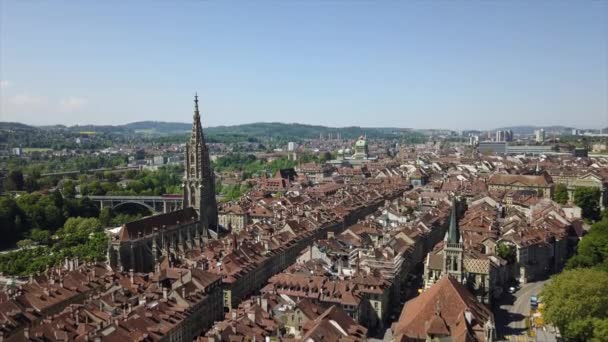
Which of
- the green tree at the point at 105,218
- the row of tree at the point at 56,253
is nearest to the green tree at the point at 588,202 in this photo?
the row of tree at the point at 56,253

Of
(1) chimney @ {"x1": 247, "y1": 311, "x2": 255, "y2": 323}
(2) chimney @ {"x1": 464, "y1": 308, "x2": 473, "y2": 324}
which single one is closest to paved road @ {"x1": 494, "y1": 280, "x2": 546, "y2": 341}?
(2) chimney @ {"x1": 464, "y1": 308, "x2": 473, "y2": 324}

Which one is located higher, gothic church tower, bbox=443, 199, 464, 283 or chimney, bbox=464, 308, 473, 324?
gothic church tower, bbox=443, 199, 464, 283

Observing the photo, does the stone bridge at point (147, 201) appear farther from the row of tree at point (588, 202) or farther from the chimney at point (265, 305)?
the chimney at point (265, 305)

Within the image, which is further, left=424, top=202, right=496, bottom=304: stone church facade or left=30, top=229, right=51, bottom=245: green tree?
left=30, top=229, right=51, bottom=245: green tree

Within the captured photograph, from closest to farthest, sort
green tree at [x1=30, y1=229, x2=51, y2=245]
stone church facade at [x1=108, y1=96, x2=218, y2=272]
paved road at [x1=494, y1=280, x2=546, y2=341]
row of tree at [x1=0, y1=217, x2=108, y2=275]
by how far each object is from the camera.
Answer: paved road at [x1=494, y1=280, x2=546, y2=341] < stone church facade at [x1=108, y1=96, x2=218, y2=272] < row of tree at [x1=0, y1=217, x2=108, y2=275] < green tree at [x1=30, y1=229, x2=51, y2=245]

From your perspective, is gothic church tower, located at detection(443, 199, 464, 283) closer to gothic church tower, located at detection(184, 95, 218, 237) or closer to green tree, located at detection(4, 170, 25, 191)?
gothic church tower, located at detection(184, 95, 218, 237)

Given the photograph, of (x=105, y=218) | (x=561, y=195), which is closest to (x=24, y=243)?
→ (x=105, y=218)
